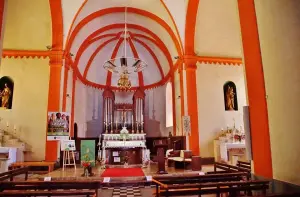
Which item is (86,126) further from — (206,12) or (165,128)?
(206,12)

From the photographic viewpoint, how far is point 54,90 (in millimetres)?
8031

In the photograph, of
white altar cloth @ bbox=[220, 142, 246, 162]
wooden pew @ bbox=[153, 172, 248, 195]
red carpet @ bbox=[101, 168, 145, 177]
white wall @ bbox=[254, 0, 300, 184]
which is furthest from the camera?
white altar cloth @ bbox=[220, 142, 246, 162]

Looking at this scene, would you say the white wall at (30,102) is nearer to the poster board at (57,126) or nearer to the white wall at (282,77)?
the poster board at (57,126)

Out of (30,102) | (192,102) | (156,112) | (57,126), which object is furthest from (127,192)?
(156,112)

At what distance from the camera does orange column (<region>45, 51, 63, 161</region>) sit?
304 inches

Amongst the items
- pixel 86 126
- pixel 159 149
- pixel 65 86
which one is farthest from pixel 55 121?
pixel 86 126

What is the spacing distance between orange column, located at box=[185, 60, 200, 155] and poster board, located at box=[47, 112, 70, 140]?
437 centimetres

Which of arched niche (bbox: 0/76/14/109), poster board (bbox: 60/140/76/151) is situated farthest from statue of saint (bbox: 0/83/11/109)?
poster board (bbox: 60/140/76/151)

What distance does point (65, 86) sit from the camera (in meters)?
8.74

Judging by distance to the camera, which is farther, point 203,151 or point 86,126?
point 86,126

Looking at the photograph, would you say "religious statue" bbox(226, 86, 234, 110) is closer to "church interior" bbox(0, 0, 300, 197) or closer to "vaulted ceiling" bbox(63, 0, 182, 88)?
"church interior" bbox(0, 0, 300, 197)

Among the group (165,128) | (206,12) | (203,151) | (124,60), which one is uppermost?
(206,12)

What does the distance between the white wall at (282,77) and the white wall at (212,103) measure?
17.2 feet

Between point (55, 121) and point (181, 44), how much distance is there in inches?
210
